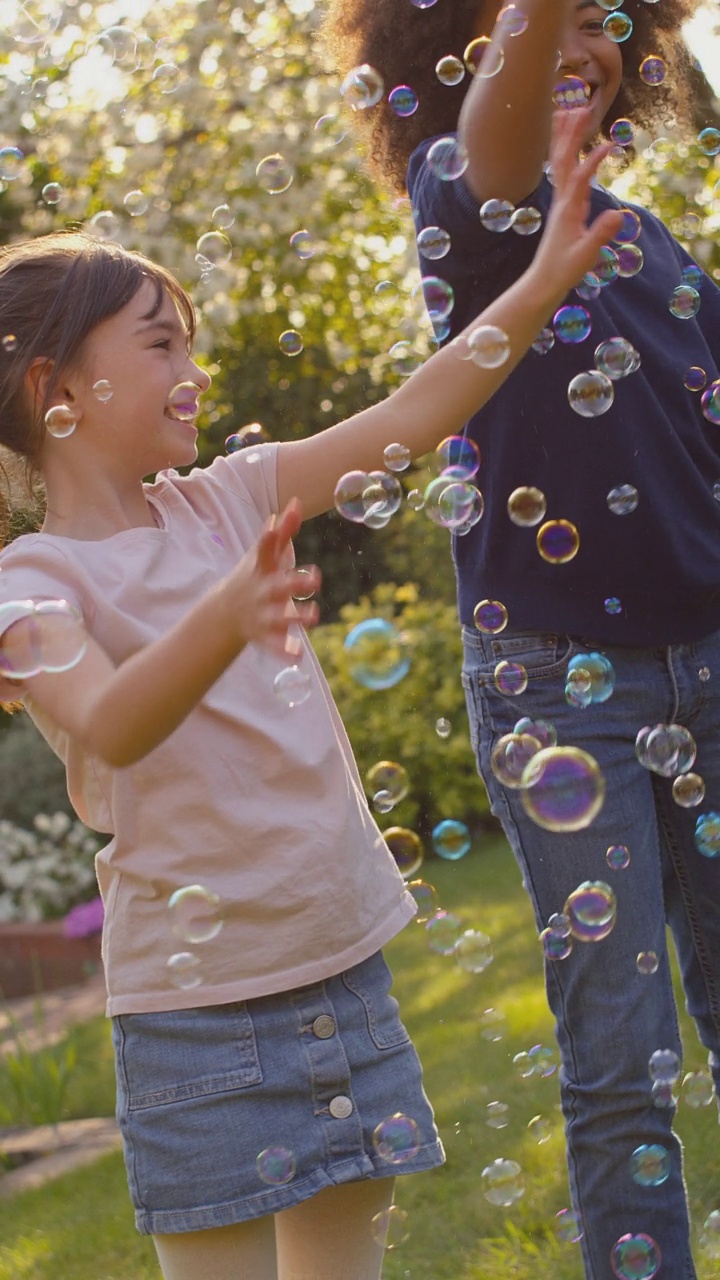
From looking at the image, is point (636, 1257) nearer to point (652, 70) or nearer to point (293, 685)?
point (293, 685)

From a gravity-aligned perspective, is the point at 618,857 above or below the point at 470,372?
below

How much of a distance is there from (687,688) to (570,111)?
2.45ft

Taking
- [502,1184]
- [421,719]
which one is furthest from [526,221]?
[421,719]

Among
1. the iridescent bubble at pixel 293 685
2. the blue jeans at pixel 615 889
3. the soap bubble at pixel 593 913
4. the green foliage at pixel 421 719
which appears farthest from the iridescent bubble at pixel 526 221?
the green foliage at pixel 421 719

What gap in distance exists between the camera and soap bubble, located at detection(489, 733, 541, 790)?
192 centimetres

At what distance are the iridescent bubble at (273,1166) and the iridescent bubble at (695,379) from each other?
1114 mm

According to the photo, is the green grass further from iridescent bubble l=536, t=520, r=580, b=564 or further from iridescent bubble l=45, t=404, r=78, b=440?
iridescent bubble l=45, t=404, r=78, b=440

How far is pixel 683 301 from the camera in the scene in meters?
2.03

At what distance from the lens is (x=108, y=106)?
803 cm

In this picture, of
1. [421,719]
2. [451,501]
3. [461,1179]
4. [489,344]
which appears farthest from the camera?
[421,719]

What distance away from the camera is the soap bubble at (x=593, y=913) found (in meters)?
1.86

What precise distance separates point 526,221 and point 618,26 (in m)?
0.49

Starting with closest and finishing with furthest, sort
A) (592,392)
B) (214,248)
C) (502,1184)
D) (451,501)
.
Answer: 1. (592,392)
2. (451,501)
3. (502,1184)
4. (214,248)

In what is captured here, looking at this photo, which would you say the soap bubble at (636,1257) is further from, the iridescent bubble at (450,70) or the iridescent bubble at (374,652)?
the iridescent bubble at (450,70)
